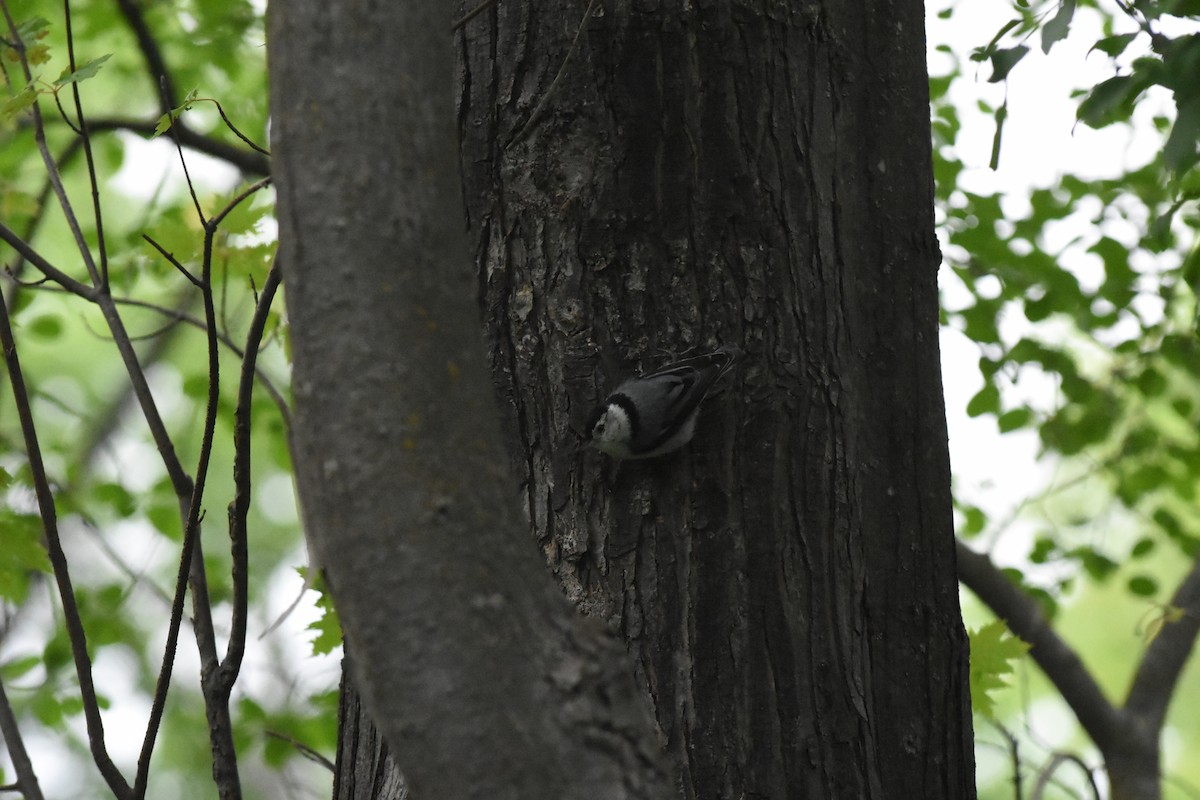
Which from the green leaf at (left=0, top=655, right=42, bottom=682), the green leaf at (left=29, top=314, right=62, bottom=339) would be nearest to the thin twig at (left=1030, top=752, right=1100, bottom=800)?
the green leaf at (left=0, top=655, right=42, bottom=682)

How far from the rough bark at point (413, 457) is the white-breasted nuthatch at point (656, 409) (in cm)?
49

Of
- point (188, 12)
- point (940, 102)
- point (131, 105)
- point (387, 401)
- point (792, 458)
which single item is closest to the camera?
point (387, 401)

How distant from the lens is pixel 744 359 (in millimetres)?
1487

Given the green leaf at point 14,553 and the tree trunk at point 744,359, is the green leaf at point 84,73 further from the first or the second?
the green leaf at point 14,553

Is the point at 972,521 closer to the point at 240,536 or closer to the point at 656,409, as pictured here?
the point at 656,409

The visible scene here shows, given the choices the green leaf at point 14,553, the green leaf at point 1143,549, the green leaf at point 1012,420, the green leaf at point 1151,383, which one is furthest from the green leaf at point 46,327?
the green leaf at point 1143,549

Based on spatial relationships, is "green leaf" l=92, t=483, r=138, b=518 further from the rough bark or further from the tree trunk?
the rough bark

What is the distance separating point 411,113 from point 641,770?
1.84ft

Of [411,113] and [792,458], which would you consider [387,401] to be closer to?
[411,113]

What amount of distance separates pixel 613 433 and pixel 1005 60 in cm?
88

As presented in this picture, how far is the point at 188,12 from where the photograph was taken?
433 centimetres

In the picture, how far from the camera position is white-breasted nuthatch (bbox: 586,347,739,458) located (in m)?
1.37

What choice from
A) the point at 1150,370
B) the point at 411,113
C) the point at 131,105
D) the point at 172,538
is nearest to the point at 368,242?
the point at 411,113

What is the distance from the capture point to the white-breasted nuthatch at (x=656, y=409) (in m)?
1.37
